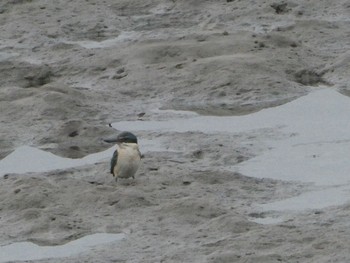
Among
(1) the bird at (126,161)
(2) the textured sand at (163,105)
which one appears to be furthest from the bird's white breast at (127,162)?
(2) the textured sand at (163,105)

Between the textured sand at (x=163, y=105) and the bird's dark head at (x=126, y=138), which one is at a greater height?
the bird's dark head at (x=126, y=138)

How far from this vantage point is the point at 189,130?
51.5 feet

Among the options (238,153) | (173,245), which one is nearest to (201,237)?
(173,245)

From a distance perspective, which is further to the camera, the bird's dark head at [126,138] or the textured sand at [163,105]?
the bird's dark head at [126,138]

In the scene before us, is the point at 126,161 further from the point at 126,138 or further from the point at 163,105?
the point at 163,105

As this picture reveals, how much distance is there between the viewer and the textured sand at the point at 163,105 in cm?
1195

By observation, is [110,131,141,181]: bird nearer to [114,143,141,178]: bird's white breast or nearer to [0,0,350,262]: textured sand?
[114,143,141,178]: bird's white breast

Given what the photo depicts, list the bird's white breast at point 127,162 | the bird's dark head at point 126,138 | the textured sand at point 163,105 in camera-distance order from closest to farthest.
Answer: the textured sand at point 163,105 → the bird's white breast at point 127,162 → the bird's dark head at point 126,138

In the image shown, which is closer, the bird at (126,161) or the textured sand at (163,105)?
the textured sand at (163,105)

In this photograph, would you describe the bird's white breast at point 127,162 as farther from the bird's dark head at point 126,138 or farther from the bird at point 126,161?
the bird's dark head at point 126,138

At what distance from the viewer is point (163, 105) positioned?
1673 centimetres

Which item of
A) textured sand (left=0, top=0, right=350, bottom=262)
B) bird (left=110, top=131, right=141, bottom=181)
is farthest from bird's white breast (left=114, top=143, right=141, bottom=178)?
textured sand (left=0, top=0, right=350, bottom=262)

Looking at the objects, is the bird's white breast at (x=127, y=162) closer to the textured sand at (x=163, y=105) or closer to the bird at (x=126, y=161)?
the bird at (x=126, y=161)

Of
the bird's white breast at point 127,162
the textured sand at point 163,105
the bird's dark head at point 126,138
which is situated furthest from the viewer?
the bird's dark head at point 126,138
